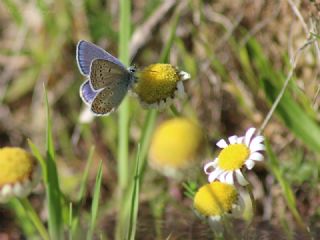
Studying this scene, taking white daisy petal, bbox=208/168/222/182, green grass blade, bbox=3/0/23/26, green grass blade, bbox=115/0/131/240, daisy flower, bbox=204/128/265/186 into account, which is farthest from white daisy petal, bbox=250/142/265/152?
green grass blade, bbox=3/0/23/26

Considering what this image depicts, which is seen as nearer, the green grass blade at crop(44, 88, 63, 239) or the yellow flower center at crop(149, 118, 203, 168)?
the yellow flower center at crop(149, 118, 203, 168)

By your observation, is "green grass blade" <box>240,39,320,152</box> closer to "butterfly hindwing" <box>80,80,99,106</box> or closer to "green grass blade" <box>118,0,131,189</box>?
"green grass blade" <box>118,0,131,189</box>

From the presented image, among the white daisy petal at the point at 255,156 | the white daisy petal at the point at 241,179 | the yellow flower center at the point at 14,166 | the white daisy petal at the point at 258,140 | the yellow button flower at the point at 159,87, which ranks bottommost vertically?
the white daisy petal at the point at 241,179

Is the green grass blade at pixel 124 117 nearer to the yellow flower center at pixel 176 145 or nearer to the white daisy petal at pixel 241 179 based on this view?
the white daisy petal at pixel 241 179

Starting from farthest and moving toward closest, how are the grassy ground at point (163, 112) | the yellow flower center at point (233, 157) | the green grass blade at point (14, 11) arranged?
1. the green grass blade at point (14, 11)
2. the grassy ground at point (163, 112)
3. the yellow flower center at point (233, 157)

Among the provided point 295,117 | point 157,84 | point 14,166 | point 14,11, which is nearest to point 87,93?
point 157,84

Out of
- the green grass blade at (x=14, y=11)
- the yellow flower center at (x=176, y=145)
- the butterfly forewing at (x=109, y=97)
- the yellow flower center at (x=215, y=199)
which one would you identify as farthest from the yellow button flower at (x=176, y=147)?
the green grass blade at (x=14, y=11)
